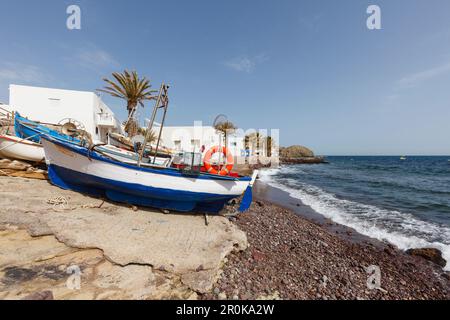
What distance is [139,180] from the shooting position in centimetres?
546

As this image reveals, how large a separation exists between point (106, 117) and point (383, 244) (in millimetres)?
23282

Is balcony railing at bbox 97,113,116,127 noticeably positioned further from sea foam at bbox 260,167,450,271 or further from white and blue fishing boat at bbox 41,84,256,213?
Answer: sea foam at bbox 260,167,450,271

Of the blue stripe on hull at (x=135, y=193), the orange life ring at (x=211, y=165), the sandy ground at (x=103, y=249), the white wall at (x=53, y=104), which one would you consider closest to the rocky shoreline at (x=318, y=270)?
the sandy ground at (x=103, y=249)

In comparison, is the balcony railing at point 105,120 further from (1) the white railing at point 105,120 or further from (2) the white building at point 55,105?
(2) the white building at point 55,105

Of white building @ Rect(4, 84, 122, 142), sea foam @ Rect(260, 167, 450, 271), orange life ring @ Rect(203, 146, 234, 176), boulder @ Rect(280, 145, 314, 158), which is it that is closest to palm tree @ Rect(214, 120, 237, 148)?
orange life ring @ Rect(203, 146, 234, 176)

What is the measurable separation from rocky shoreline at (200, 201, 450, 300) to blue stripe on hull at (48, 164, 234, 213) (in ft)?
4.51

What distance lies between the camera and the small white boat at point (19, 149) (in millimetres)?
7492

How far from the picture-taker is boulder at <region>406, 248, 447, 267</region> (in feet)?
18.0

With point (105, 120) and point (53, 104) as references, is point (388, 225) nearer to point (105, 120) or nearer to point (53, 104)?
point (105, 120)

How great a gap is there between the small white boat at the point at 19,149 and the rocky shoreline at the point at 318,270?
29.8 feet

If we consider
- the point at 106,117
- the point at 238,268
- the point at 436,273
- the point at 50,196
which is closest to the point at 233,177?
the point at 238,268
